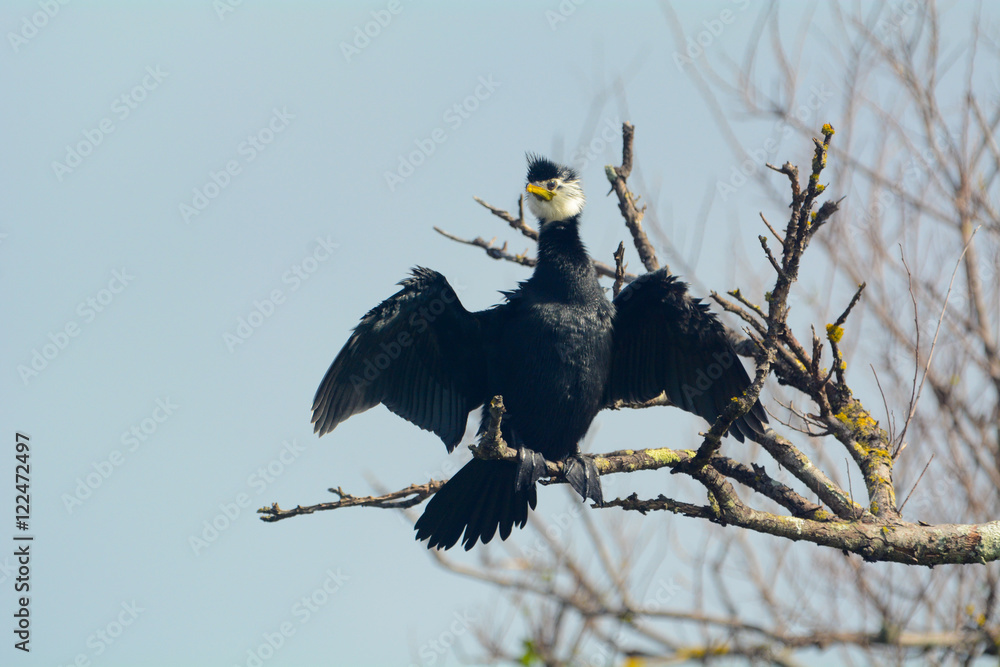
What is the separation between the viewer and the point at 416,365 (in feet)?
13.9

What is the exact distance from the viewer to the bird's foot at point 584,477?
3539 millimetres

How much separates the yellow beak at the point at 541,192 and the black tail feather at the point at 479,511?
1.59m

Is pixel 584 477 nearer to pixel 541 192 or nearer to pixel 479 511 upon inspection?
pixel 479 511

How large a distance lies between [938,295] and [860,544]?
438 centimetres

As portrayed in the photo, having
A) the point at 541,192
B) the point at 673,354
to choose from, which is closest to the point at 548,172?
the point at 541,192

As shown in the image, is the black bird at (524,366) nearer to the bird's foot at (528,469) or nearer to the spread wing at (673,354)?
the spread wing at (673,354)

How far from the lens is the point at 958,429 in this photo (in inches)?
252

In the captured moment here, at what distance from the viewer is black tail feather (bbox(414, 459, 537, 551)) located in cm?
387

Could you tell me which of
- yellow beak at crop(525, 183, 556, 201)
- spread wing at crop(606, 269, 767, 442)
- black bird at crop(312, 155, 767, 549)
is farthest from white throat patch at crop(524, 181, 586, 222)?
spread wing at crop(606, 269, 767, 442)

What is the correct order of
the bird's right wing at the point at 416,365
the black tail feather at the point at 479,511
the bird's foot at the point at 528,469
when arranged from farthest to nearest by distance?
the bird's right wing at the point at 416,365
the black tail feather at the point at 479,511
the bird's foot at the point at 528,469

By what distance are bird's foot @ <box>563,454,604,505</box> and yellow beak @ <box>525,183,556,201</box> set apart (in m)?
1.60

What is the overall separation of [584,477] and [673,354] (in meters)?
1.00

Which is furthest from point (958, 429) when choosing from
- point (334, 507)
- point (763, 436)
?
point (334, 507)

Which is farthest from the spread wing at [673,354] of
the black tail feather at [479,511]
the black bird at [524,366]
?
the black tail feather at [479,511]
